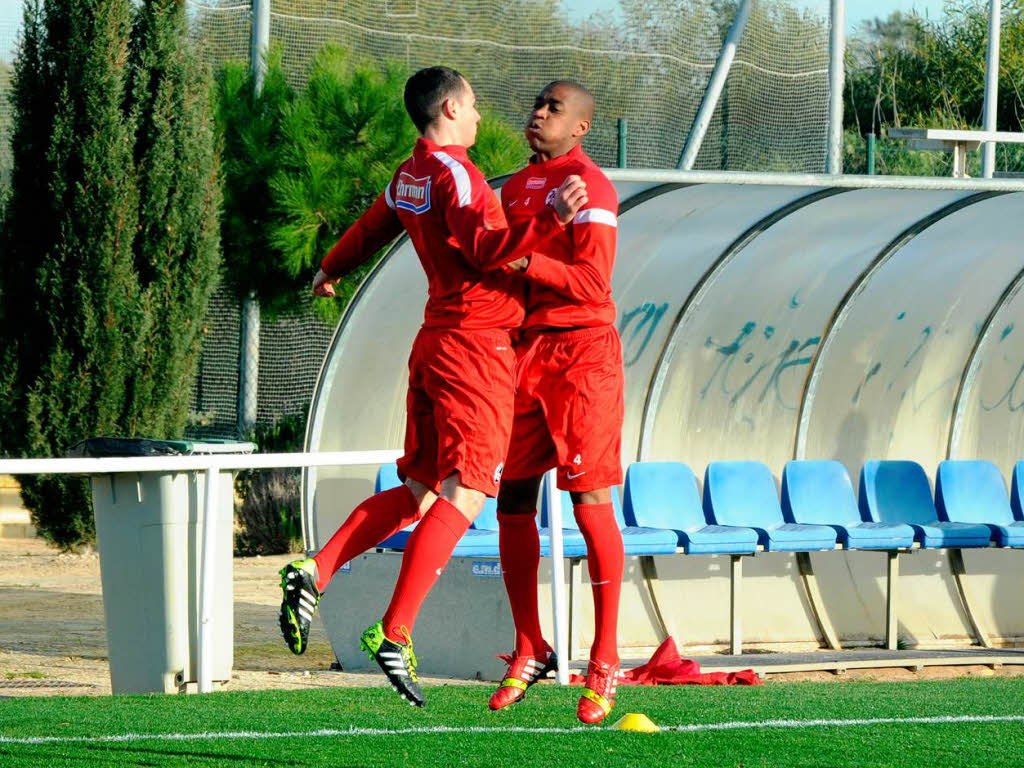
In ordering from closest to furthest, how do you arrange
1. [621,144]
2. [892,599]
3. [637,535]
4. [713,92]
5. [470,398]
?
1. [470,398]
2. [637,535]
3. [892,599]
4. [621,144]
5. [713,92]

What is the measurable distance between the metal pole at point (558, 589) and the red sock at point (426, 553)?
2942mm

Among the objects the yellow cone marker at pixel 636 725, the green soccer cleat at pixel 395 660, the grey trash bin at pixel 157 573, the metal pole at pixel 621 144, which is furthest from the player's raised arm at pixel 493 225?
the metal pole at pixel 621 144

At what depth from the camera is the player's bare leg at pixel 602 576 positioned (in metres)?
5.92

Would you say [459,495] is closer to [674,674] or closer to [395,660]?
[395,660]

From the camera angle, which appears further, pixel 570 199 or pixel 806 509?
pixel 806 509

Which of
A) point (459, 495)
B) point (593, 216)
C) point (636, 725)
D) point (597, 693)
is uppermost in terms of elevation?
point (593, 216)

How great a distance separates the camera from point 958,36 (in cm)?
3997

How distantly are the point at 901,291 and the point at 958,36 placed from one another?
29.3 m

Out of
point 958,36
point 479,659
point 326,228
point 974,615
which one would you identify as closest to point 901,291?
point 974,615

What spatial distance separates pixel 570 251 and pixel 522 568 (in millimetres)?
1164

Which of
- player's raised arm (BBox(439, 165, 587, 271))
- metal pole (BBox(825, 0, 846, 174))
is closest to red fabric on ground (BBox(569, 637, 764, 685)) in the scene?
player's raised arm (BBox(439, 165, 587, 271))

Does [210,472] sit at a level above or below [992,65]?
below

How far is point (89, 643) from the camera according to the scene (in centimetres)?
1177

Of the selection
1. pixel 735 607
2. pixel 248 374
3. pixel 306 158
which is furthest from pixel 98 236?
pixel 735 607
